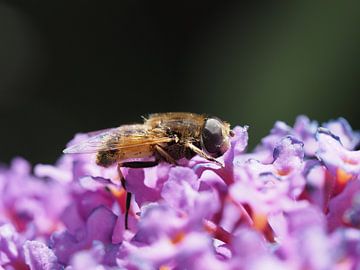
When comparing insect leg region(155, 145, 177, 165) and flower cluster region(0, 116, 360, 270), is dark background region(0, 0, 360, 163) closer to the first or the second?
flower cluster region(0, 116, 360, 270)

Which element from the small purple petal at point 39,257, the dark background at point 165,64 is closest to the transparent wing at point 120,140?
the small purple petal at point 39,257

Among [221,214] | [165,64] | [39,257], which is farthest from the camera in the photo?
[165,64]

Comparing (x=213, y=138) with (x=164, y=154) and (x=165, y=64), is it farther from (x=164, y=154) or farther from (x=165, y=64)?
(x=165, y=64)

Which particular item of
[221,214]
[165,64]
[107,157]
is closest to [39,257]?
[107,157]

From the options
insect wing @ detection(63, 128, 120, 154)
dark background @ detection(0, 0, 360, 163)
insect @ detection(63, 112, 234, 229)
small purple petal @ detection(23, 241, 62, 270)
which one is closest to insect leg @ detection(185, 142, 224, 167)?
insect @ detection(63, 112, 234, 229)

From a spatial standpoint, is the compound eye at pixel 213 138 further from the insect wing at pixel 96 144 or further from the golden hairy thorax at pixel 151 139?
the insect wing at pixel 96 144

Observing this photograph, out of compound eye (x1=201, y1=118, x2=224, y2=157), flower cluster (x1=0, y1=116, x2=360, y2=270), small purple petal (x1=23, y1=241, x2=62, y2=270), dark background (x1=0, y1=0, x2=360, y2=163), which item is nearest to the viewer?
flower cluster (x1=0, y1=116, x2=360, y2=270)
